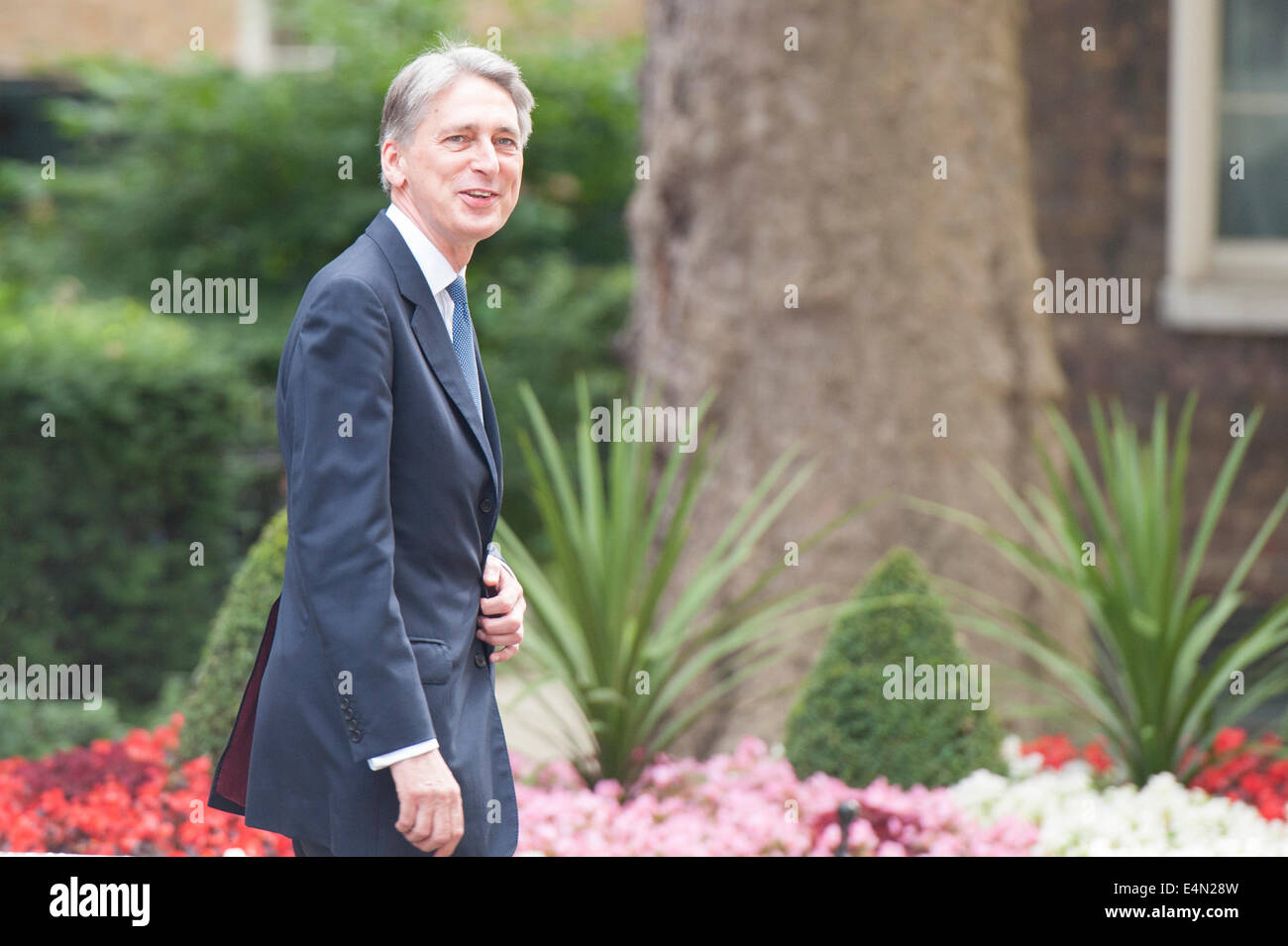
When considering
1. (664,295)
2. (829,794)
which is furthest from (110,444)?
(829,794)

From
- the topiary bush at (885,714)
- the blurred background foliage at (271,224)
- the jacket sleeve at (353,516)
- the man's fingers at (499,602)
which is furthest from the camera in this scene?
the blurred background foliage at (271,224)

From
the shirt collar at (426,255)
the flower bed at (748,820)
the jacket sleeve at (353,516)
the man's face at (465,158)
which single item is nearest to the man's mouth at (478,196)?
the man's face at (465,158)

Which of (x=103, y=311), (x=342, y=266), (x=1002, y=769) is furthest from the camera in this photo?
(x=103, y=311)

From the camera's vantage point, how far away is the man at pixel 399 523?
1967mm

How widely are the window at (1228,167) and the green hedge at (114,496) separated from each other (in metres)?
4.99

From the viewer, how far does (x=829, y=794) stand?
3.74 metres

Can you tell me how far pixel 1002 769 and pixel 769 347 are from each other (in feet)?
5.28

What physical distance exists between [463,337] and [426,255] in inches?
6.3

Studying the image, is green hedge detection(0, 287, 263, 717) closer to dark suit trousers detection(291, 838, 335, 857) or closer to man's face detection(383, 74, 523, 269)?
dark suit trousers detection(291, 838, 335, 857)

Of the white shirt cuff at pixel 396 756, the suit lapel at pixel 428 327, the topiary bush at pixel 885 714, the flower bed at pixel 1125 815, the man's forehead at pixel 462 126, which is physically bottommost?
the flower bed at pixel 1125 815

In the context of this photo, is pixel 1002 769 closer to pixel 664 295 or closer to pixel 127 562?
pixel 664 295

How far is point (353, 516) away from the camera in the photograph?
1.95m

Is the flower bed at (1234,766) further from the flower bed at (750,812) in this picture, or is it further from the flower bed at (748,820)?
the flower bed at (748,820)
